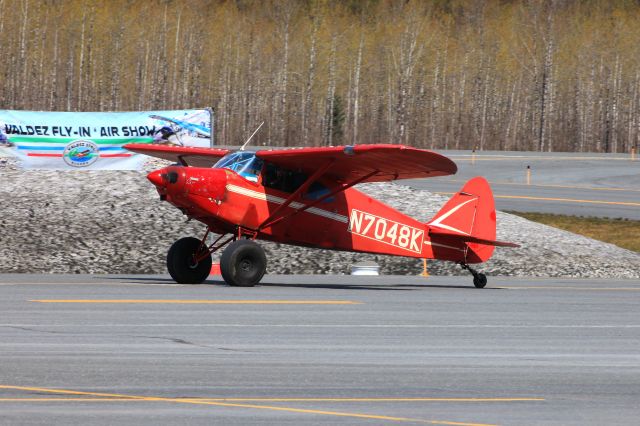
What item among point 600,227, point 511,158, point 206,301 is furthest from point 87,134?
point 511,158

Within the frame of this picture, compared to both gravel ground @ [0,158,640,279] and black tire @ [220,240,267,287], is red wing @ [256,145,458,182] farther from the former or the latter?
gravel ground @ [0,158,640,279]

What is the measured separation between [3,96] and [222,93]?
53.5ft

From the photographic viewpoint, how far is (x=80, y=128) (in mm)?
24281

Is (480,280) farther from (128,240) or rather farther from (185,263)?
(128,240)

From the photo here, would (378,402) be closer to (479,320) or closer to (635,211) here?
(479,320)

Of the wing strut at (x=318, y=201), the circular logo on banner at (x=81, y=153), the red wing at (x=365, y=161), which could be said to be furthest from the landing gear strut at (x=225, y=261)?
the circular logo on banner at (x=81, y=153)

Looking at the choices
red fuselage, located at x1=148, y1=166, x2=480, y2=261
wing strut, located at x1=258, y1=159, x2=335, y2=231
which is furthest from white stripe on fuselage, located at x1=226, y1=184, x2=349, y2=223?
wing strut, located at x1=258, y1=159, x2=335, y2=231

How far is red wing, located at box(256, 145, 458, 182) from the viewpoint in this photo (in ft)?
57.0

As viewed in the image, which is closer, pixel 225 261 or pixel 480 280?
pixel 225 261

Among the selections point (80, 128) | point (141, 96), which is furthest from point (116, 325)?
point (141, 96)

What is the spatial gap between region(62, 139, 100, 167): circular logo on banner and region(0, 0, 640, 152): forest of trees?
52.0 m

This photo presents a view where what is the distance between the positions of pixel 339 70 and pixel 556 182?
137ft

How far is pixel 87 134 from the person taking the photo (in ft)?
80.1

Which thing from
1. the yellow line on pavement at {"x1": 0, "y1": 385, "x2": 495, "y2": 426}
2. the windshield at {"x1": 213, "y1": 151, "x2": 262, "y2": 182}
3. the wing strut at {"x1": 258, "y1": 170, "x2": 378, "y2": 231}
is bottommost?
the yellow line on pavement at {"x1": 0, "y1": 385, "x2": 495, "y2": 426}
